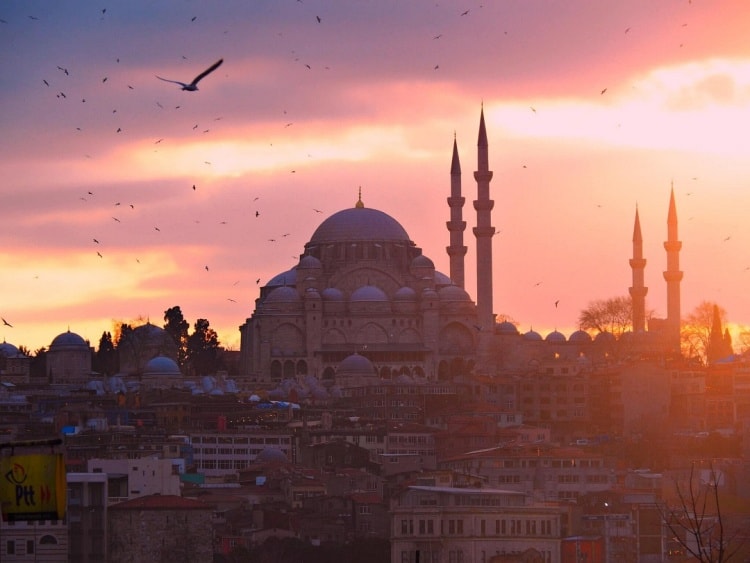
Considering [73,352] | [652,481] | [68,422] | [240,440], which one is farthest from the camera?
[73,352]

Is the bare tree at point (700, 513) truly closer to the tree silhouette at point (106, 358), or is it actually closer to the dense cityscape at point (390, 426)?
the dense cityscape at point (390, 426)

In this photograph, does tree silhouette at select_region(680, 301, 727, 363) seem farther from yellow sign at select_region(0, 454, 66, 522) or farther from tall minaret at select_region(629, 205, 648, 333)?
yellow sign at select_region(0, 454, 66, 522)

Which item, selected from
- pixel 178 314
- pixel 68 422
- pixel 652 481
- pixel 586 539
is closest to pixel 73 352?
pixel 178 314

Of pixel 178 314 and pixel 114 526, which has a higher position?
pixel 178 314

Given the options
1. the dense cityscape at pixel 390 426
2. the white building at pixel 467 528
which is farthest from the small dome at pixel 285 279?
the white building at pixel 467 528

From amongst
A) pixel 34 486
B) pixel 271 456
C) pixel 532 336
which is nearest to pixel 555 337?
pixel 532 336

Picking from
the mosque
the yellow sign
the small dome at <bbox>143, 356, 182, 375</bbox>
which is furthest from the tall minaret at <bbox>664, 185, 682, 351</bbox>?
the yellow sign

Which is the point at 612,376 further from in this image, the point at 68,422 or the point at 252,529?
the point at 252,529
